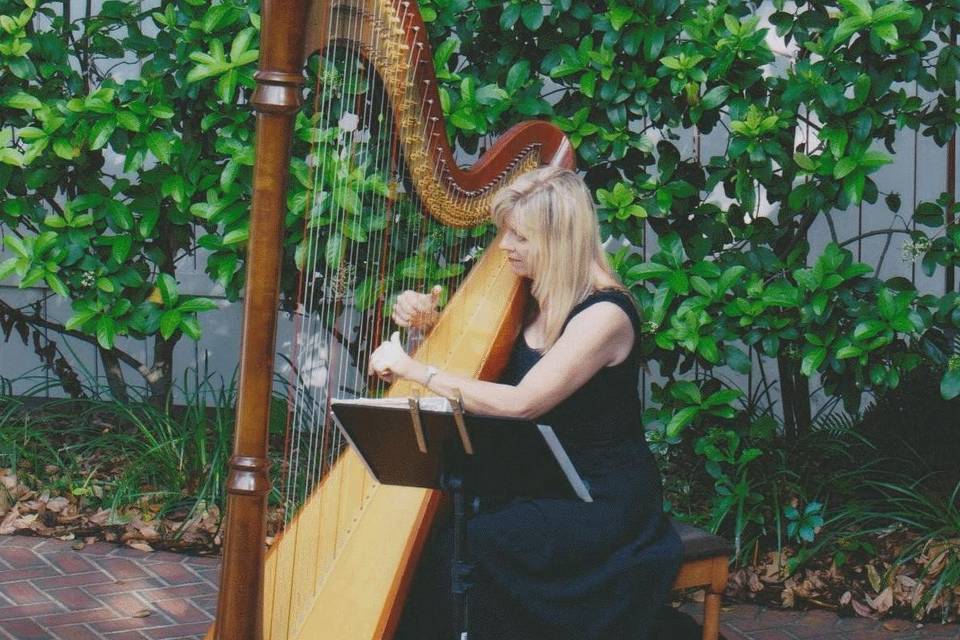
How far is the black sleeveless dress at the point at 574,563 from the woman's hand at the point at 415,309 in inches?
23.8

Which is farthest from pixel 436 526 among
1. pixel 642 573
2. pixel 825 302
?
pixel 825 302

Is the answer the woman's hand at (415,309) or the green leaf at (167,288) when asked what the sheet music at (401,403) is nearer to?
the woman's hand at (415,309)

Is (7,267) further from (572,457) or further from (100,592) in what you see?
(572,457)

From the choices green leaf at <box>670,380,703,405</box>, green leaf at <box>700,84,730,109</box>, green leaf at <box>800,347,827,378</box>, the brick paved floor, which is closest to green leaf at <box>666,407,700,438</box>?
green leaf at <box>670,380,703,405</box>

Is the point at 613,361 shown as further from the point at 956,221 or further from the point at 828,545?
the point at 956,221

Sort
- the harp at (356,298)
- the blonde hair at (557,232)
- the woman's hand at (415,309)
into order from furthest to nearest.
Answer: the woman's hand at (415,309) < the blonde hair at (557,232) < the harp at (356,298)

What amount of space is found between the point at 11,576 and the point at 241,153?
1833mm

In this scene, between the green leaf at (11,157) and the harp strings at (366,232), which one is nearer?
the harp strings at (366,232)

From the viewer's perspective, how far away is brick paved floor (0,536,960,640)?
15.2 ft

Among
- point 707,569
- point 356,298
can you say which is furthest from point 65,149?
point 707,569

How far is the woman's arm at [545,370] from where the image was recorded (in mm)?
3551

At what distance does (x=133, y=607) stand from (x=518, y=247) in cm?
207

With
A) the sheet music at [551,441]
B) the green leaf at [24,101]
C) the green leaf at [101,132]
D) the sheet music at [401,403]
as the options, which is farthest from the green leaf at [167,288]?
the sheet music at [551,441]

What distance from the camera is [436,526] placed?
3.74 m
